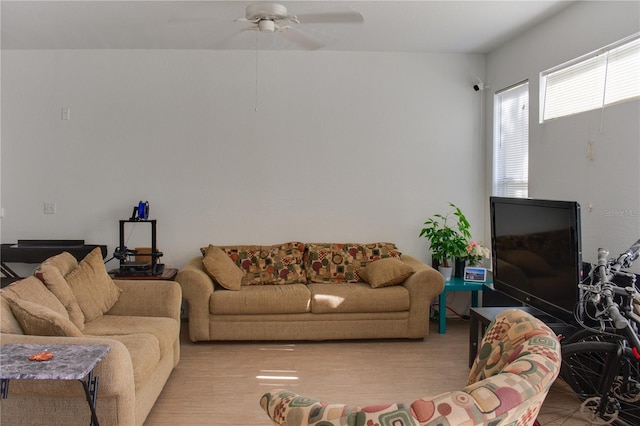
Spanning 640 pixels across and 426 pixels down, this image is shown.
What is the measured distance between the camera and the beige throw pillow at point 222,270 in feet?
15.5

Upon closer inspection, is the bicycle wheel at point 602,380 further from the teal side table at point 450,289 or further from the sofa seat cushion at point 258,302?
the sofa seat cushion at point 258,302

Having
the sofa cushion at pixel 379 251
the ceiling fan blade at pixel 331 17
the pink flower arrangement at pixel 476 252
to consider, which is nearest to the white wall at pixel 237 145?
the sofa cushion at pixel 379 251

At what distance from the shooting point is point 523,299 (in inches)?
151

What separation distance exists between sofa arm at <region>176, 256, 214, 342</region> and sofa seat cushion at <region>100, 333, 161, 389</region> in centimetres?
117

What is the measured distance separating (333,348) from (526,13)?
3.12 metres

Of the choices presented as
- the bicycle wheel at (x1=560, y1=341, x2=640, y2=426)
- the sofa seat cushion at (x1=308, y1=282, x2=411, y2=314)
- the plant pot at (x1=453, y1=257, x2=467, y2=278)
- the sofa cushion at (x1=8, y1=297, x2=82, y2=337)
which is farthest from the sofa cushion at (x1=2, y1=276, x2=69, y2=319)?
the plant pot at (x1=453, y1=257, x2=467, y2=278)

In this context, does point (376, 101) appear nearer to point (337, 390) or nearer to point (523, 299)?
point (523, 299)

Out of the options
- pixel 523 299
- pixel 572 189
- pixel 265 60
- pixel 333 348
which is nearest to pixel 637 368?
pixel 523 299

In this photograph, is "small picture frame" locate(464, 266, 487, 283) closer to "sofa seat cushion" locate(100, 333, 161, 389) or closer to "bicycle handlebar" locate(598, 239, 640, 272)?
"bicycle handlebar" locate(598, 239, 640, 272)

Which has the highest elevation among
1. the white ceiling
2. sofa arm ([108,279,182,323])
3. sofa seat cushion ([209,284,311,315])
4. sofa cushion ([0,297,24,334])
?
the white ceiling

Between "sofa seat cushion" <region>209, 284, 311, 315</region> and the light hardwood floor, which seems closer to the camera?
the light hardwood floor

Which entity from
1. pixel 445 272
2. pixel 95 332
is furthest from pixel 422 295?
pixel 95 332

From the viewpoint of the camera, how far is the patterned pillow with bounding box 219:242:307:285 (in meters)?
5.11

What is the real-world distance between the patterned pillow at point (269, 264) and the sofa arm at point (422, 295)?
1072 millimetres
